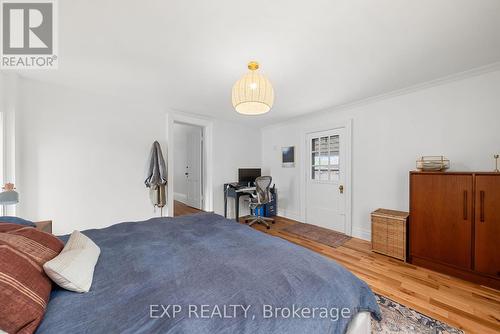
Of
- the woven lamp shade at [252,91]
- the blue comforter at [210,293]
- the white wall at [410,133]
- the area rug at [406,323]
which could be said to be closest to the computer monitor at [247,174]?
the white wall at [410,133]

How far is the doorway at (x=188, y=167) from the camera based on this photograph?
16.8ft

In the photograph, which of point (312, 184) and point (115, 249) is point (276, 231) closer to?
point (312, 184)

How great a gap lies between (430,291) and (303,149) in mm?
2810

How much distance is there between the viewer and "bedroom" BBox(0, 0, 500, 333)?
3.31ft

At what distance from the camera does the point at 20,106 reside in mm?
2381

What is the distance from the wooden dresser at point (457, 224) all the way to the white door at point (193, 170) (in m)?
4.23

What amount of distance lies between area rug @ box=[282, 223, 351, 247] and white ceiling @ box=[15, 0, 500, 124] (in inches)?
91.0

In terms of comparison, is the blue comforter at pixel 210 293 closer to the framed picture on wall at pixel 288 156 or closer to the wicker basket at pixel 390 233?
the wicker basket at pixel 390 233

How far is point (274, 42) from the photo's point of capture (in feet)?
5.55

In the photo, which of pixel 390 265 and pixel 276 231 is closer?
pixel 390 265

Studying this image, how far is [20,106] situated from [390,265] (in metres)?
4.91

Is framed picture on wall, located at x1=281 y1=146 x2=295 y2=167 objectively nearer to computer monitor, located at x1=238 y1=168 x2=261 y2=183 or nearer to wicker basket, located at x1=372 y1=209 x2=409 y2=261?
computer monitor, located at x1=238 y1=168 x2=261 y2=183

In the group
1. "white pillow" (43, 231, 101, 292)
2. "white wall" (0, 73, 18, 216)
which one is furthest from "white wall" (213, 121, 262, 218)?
"white pillow" (43, 231, 101, 292)

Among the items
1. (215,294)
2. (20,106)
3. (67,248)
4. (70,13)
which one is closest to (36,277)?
(67,248)
